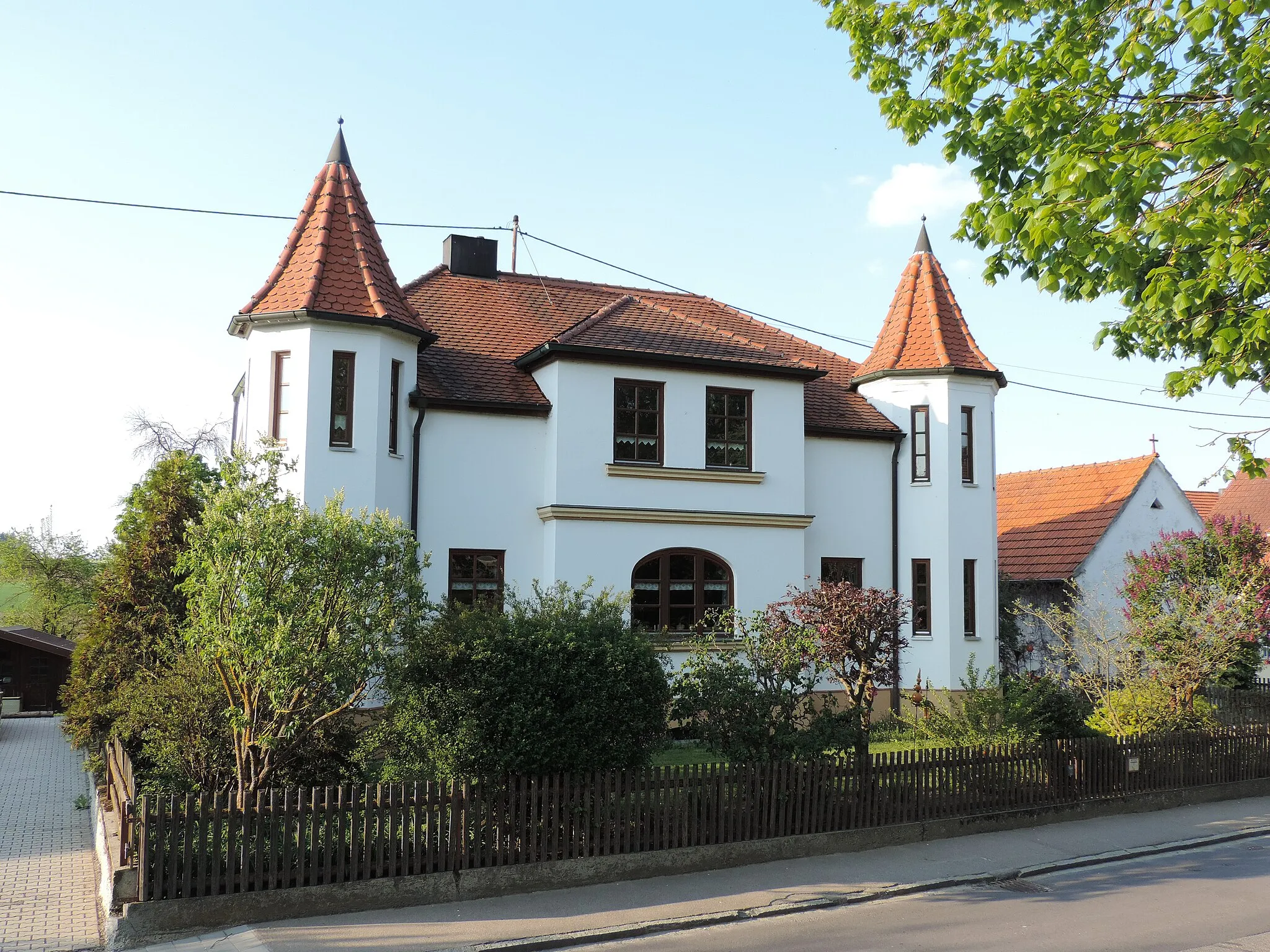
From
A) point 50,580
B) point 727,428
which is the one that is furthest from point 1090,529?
point 50,580

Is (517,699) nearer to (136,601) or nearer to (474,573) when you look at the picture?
(474,573)

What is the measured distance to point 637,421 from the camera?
18484 millimetres

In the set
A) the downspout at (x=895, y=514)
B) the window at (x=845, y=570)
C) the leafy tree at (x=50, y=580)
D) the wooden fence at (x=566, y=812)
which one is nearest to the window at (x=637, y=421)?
the window at (x=845, y=570)

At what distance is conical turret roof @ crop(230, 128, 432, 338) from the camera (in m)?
16.3

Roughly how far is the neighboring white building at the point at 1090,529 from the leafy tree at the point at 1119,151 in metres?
15.1

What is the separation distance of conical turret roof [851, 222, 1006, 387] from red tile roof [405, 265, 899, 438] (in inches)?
41.8

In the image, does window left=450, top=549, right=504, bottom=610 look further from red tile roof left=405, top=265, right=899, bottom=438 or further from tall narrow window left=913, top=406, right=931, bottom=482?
tall narrow window left=913, top=406, right=931, bottom=482

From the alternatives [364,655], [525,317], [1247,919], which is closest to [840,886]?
[1247,919]

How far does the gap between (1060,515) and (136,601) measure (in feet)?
74.7

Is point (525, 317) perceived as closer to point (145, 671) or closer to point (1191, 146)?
point (145, 671)

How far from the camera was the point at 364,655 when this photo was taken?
9.91 meters

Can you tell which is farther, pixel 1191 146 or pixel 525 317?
pixel 525 317

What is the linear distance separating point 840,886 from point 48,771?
14.5 m

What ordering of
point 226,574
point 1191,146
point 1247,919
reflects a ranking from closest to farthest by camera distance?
point 1191,146, point 1247,919, point 226,574
